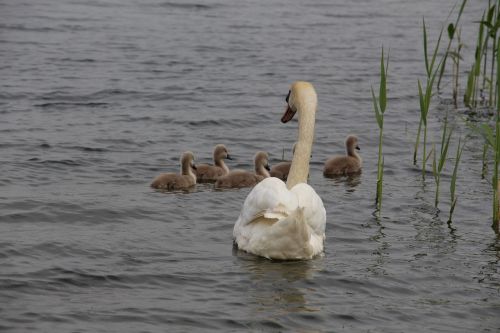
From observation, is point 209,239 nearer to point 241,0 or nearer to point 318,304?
point 318,304

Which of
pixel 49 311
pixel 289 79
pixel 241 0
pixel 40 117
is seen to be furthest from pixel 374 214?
pixel 241 0

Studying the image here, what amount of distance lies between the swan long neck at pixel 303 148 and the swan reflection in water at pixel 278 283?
890mm

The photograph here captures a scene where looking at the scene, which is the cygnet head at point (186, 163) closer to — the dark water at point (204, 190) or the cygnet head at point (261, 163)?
the dark water at point (204, 190)

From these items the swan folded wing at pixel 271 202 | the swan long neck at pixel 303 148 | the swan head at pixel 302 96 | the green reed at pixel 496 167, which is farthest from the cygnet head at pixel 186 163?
the green reed at pixel 496 167

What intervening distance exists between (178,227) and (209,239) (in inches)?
20.4

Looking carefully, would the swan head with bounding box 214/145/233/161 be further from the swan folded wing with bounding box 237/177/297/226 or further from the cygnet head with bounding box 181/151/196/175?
the swan folded wing with bounding box 237/177/297/226

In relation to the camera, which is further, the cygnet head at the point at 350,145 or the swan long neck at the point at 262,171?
the cygnet head at the point at 350,145

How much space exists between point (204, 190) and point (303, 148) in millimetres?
2241

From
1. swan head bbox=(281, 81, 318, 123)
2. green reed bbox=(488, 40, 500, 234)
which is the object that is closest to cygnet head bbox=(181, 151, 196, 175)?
swan head bbox=(281, 81, 318, 123)

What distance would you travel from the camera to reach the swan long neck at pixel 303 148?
1029 cm

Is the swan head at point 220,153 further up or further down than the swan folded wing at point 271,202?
further down

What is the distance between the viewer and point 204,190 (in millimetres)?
12453

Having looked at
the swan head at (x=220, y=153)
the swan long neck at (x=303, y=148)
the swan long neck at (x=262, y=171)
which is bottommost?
the swan long neck at (x=262, y=171)

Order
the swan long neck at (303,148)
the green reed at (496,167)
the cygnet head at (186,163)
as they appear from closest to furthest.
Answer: the green reed at (496,167), the swan long neck at (303,148), the cygnet head at (186,163)
